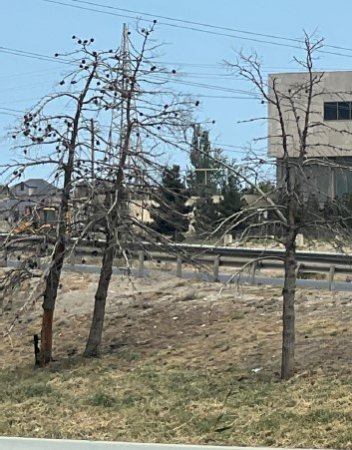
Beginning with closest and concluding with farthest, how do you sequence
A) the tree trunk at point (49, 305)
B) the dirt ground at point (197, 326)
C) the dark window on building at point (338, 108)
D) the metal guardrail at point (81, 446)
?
Result: the metal guardrail at point (81, 446) < the dirt ground at point (197, 326) < the tree trunk at point (49, 305) < the dark window on building at point (338, 108)

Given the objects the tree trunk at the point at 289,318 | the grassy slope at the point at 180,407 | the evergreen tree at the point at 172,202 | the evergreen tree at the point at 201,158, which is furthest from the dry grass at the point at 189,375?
the evergreen tree at the point at 201,158

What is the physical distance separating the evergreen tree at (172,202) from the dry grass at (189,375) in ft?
6.48

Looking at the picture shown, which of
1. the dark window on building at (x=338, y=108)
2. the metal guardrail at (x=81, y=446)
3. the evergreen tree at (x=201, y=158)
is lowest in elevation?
the metal guardrail at (x=81, y=446)

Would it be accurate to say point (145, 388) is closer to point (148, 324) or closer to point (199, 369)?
point (199, 369)

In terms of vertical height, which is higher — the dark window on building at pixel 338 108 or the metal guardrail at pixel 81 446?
the dark window on building at pixel 338 108

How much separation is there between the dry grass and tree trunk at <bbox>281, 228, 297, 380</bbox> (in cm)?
25

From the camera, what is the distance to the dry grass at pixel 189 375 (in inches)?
353

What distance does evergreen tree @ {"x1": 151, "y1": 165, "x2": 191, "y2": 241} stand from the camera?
14828mm

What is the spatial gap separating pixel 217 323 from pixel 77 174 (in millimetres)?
4021

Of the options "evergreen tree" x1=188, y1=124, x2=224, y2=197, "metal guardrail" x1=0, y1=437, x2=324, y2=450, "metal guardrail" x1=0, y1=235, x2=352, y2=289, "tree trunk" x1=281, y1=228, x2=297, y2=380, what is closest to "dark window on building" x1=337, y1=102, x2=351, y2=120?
"evergreen tree" x1=188, y1=124, x2=224, y2=197

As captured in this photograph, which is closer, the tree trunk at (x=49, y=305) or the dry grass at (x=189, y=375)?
the dry grass at (x=189, y=375)

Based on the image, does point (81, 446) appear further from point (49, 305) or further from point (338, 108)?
point (338, 108)

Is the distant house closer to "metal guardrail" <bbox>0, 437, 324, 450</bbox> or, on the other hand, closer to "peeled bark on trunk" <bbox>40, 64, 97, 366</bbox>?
"peeled bark on trunk" <bbox>40, 64, 97, 366</bbox>

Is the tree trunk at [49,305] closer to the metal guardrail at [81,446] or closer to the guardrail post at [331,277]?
the guardrail post at [331,277]
